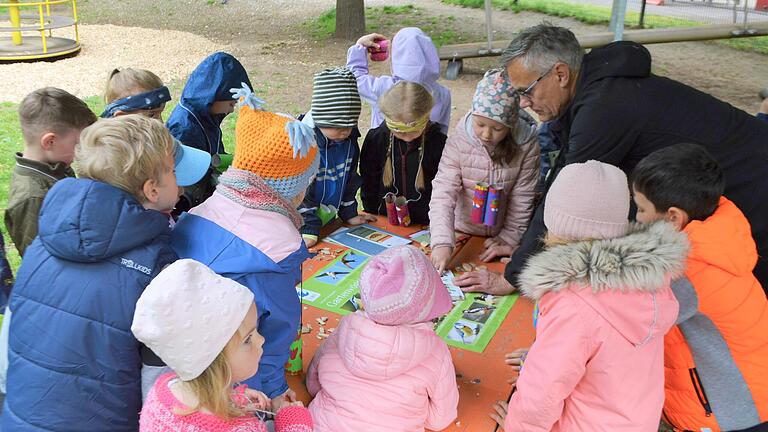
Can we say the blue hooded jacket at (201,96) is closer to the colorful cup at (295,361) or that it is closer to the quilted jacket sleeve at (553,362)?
the colorful cup at (295,361)

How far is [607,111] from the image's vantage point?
259cm

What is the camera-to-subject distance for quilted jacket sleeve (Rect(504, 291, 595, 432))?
6.12 feet

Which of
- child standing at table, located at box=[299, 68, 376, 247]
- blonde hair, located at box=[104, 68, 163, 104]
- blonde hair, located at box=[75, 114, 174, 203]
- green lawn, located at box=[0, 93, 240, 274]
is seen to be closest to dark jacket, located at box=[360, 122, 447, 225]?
child standing at table, located at box=[299, 68, 376, 247]

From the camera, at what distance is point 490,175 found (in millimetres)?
3254

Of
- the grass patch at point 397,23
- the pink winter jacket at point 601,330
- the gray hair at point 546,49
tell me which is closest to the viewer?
the pink winter jacket at point 601,330

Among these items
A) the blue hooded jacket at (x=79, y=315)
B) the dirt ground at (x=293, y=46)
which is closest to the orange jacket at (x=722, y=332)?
the blue hooded jacket at (x=79, y=315)

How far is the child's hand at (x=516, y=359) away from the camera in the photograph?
2.35 metres

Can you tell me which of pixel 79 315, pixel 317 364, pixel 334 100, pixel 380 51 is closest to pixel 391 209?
pixel 334 100

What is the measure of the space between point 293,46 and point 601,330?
1091 cm

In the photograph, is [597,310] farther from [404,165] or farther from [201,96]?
[201,96]

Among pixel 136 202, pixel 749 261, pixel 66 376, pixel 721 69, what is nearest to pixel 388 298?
pixel 136 202

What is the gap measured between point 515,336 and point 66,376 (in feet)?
5.30

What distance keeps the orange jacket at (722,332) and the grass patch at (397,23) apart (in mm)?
10131

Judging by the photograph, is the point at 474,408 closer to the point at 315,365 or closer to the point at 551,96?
the point at 315,365
